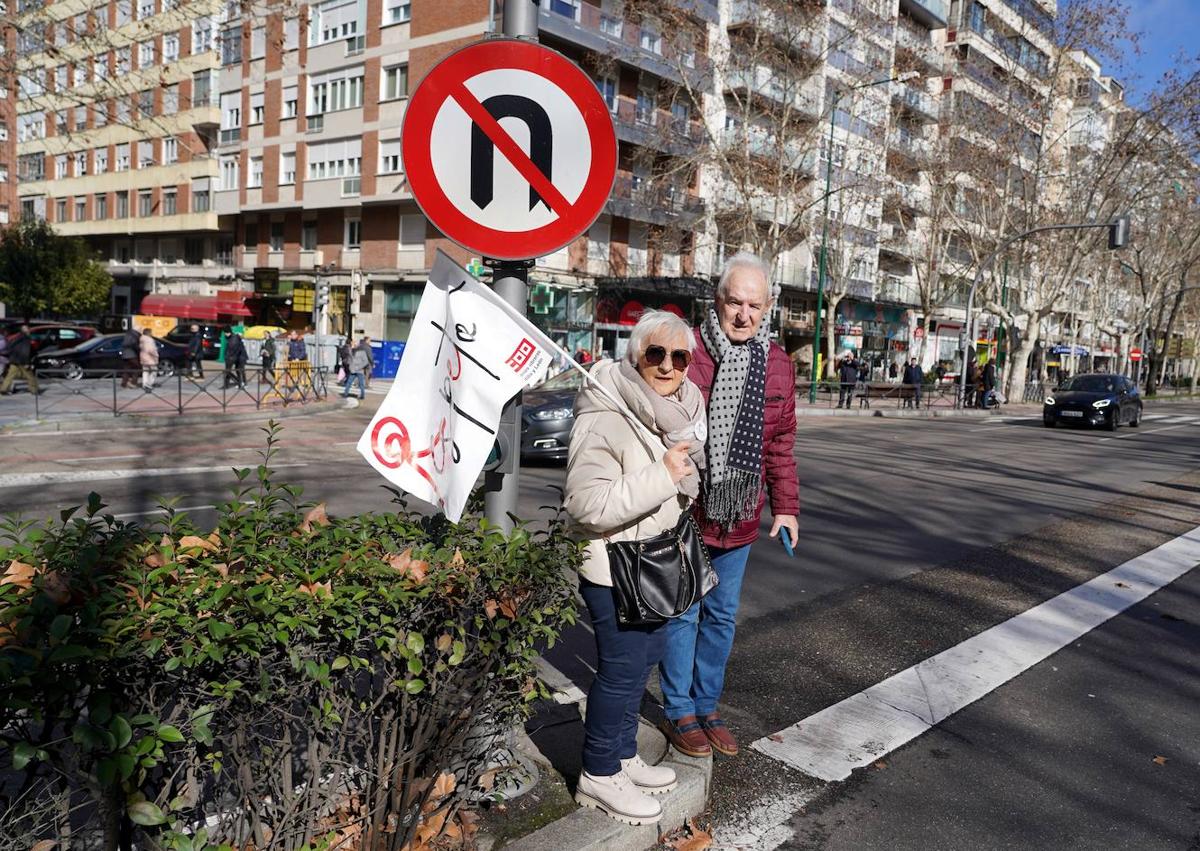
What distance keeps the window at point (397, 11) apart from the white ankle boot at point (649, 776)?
33979 mm

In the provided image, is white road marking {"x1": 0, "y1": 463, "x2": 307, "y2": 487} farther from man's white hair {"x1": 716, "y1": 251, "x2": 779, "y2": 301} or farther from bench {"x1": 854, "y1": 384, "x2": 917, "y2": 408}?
bench {"x1": 854, "y1": 384, "x2": 917, "y2": 408}

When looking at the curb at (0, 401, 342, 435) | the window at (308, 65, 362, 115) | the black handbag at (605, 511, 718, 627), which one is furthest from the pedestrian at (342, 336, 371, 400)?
the black handbag at (605, 511, 718, 627)

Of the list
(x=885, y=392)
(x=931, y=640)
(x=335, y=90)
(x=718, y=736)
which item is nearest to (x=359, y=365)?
(x=885, y=392)

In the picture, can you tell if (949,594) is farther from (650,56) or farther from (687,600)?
(650,56)

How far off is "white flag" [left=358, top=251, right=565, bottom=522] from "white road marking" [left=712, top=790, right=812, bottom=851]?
1559mm

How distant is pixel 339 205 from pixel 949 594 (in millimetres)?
33125

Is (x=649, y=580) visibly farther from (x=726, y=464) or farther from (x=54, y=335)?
(x=54, y=335)

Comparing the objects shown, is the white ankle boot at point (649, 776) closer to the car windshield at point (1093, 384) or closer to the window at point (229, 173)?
the car windshield at point (1093, 384)

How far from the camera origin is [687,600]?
2.74m

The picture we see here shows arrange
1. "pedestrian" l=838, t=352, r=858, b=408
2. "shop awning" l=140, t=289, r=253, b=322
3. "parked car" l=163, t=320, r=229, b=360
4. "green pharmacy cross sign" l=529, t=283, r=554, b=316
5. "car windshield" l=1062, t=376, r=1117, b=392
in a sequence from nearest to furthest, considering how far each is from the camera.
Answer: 1. "car windshield" l=1062, t=376, r=1117, b=392
2. "green pharmacy cross sign" l=529, t=283, r=554, b=316
3. "pedestrian" l=838, t=352, r=858, b=408
4. "parked car" l=163, t=320, r=229, b=360
5. "shop awning" l=140, t=289, r=253, b=322

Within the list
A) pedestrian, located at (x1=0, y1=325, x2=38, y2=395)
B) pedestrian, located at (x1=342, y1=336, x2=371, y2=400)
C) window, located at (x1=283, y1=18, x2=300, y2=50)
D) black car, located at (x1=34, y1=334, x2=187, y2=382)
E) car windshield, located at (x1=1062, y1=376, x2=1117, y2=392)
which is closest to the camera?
pedestrian, located at (x1=0, y1=325, x2=38, y2=395)

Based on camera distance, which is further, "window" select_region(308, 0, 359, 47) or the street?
"window" select_region(308, 0, 359, 47)

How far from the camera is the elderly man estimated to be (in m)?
3.25

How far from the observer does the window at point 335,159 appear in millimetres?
34344
